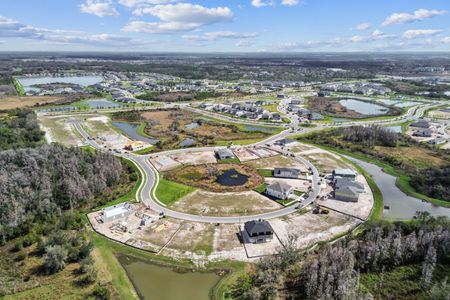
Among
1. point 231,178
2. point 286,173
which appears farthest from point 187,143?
point 286,173

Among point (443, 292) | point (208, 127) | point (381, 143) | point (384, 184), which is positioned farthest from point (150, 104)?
point (443, 292)

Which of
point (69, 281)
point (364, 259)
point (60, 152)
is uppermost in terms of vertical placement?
point (60, 152)

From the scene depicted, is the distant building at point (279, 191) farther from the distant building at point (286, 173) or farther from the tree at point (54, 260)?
the tree at point (54, 260)

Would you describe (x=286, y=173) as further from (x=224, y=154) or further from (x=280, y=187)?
(x=224, y=154)

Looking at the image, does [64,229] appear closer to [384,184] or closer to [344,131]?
[384,184]

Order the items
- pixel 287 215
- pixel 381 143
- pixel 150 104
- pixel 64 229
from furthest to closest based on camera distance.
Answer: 1. pixel 150 104
2. pixel 381 143
3. pixel 287 215
4. pixel 64 229

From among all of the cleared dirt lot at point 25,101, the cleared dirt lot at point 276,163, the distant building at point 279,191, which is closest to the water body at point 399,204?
the distant building at point 279,191

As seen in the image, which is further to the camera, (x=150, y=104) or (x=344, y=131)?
(x=150, y=104)
